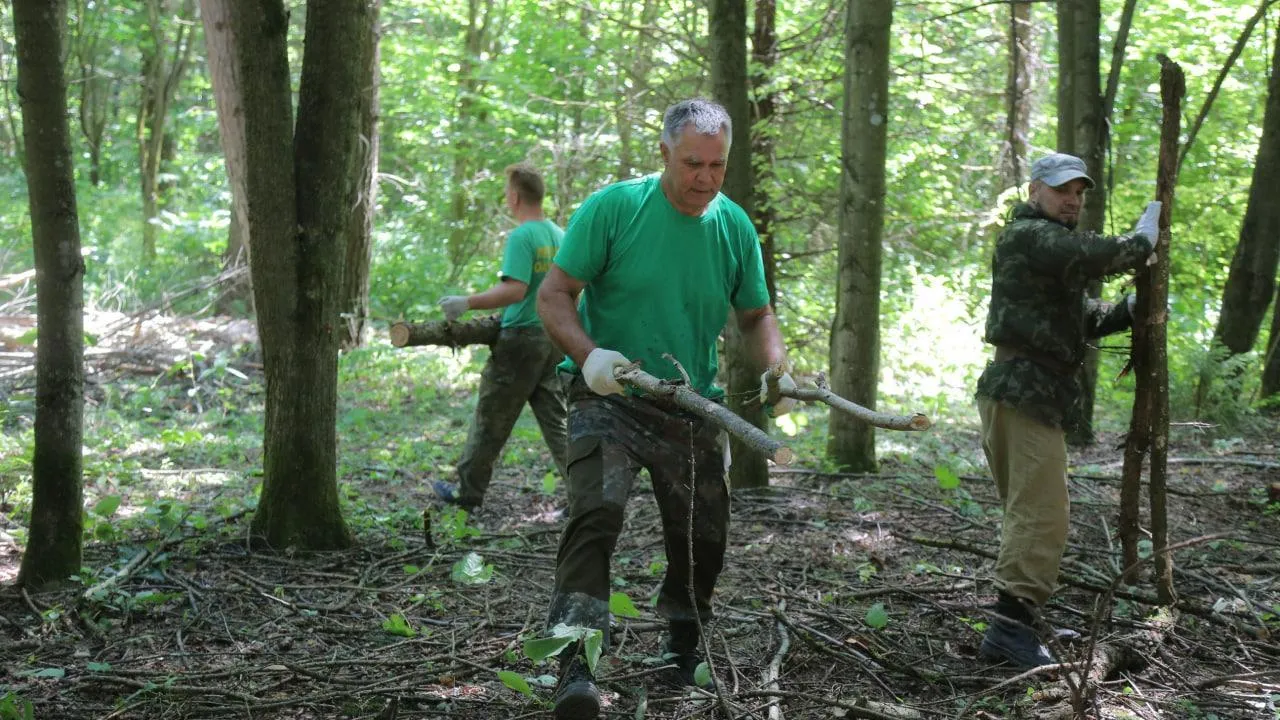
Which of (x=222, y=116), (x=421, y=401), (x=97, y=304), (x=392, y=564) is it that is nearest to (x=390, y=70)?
(x=97, y=304)

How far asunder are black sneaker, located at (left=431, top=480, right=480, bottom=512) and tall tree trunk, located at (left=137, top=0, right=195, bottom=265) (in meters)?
14.3

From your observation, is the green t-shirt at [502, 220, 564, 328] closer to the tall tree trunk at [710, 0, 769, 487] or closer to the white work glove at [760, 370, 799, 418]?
the tall tree trunk at [710, 0, 769, 487]

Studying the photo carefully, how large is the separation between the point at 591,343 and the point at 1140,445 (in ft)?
8.54

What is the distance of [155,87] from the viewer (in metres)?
20.8

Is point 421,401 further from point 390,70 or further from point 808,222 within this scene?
point 390,70

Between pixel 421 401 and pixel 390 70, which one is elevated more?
pixel 390 70

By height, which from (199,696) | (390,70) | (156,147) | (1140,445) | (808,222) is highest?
(390,70)

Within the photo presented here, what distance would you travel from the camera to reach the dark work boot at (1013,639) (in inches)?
170

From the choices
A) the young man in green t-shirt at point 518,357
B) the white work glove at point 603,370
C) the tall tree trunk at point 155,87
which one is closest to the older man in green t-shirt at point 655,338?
the white work glove at point 603,370

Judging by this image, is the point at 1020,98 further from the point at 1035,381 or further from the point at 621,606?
the point at 621,606

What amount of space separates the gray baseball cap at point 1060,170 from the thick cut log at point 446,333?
12.1ft

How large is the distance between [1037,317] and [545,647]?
7.99ft

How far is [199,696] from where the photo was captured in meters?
3.96

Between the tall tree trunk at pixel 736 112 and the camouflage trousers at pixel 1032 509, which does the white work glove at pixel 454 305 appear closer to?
the tall tree trunk at pixel 736 112
